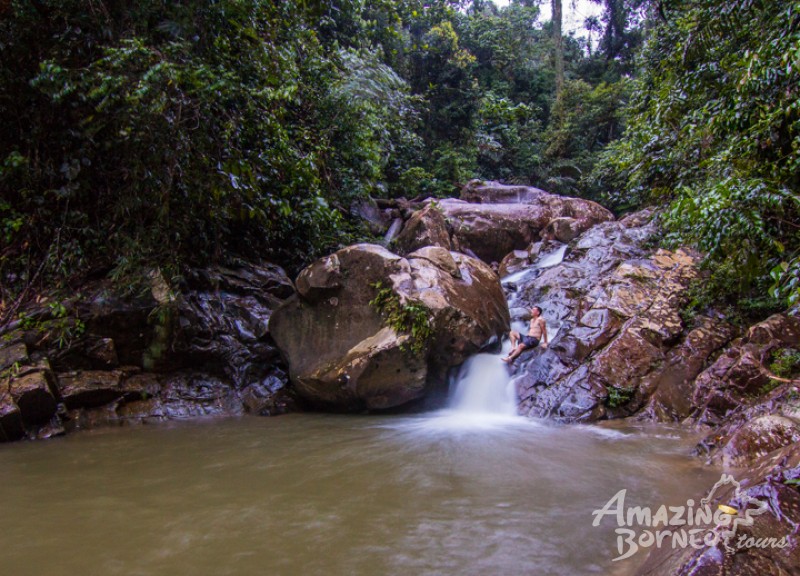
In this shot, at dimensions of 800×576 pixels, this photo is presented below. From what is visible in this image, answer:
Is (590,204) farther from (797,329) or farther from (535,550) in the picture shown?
(535,550)

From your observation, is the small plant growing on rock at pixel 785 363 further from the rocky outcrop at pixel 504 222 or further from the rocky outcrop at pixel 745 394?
the rocky outcrop at pixel 504 222

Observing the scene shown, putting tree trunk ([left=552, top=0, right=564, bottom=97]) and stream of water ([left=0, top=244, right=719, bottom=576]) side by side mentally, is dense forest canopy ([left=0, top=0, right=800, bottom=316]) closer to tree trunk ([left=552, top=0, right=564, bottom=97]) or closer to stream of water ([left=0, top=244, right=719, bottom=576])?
stream of water ([left=0, top=244, right=719, bottom=576])

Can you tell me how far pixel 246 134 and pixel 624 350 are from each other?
6.43 meters

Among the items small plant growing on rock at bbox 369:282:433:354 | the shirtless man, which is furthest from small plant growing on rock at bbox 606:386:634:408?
small plant growing on rock at bbox 369:282:433:354

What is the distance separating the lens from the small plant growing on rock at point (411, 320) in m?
6.82

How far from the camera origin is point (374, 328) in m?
7.10

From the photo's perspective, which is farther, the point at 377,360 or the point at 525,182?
the point at 525,182

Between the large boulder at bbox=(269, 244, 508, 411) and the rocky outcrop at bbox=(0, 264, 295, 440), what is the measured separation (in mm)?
762

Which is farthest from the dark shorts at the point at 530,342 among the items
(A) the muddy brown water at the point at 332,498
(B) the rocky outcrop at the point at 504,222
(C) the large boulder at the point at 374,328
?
(B) the rocky outcrop at the point at 504,222

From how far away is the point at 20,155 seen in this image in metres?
6.18

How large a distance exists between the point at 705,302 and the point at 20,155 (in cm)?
988

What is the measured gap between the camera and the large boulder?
682cm

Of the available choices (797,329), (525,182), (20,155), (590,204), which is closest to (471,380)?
(797,329)

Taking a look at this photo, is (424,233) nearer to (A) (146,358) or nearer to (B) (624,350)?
(B) (624,350)
